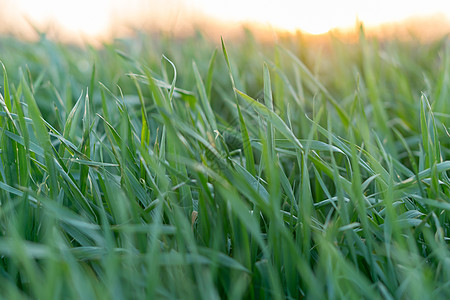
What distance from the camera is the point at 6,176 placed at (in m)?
0.59

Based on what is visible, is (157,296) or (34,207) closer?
(157,296)

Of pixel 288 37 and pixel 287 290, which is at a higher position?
pixel 288 37

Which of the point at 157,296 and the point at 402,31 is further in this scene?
the point at 402,31

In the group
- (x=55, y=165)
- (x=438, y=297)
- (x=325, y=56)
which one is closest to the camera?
(x=438, y=297)

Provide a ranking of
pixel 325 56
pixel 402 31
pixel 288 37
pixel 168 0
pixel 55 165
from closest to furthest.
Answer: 1. pixel 55 165
2. pixel 288 37
3. pixel 325 56
4. pixel 402 31
5. pixel 168 0

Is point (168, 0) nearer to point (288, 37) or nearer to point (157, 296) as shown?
point (288, 37)

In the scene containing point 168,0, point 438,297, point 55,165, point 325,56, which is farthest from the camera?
point 168,0

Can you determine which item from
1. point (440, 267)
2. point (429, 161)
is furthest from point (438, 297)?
point (429, 161)

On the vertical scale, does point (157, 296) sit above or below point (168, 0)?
below

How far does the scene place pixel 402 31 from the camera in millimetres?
1998

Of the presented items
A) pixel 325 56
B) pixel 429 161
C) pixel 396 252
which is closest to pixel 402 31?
pixel 325 56

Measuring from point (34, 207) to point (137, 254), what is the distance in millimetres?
171

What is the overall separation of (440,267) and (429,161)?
6.9 inches

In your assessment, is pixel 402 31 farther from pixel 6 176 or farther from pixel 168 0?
pixel 6 176
